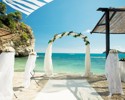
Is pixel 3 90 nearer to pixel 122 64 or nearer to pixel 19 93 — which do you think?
pixel 19 93

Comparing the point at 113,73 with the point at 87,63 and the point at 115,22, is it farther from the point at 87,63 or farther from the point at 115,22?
the point at 87,63

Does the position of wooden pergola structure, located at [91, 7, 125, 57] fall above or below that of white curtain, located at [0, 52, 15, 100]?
above

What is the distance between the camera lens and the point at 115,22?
9469 millimetres

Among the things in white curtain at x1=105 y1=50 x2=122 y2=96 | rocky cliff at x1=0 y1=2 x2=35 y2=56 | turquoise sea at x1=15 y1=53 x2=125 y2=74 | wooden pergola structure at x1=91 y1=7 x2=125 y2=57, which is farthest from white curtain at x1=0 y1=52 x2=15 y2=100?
rocky cliff at x1=0 y1=2 x2=35 y2=56

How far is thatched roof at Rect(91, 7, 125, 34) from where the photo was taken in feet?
24.9

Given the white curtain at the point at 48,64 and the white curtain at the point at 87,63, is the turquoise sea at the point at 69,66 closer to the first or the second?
the white curtain at the point at 48,64

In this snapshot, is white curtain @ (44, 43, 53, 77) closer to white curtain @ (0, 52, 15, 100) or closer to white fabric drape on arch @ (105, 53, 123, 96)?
white fabric drape on arch @ (105, 53, 123, 96)

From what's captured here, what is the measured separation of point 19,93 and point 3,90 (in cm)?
198

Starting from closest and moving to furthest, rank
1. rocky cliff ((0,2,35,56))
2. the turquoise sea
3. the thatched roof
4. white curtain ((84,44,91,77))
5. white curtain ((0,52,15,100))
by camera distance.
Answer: white curtain ((0,52,15,100)) < the thatched roof < white curtain ((84,44,91,77)) < the turquoise sea < rocky cliff ((0,2,35,56))

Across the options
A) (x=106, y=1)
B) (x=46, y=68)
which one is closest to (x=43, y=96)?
(x=46, y=68)

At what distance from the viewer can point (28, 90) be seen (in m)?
7.71

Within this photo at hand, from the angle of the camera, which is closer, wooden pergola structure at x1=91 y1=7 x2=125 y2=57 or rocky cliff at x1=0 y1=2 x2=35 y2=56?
wooden pergola structure at x1=91 y1=7 x2=125 y2=57

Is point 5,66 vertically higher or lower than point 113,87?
higher

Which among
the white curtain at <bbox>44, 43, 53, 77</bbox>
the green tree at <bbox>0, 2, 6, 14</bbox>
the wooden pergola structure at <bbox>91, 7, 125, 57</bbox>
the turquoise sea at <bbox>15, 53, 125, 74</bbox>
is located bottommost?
the turquoise sea at <bbox>15, 53, 125, 74</bbox>
